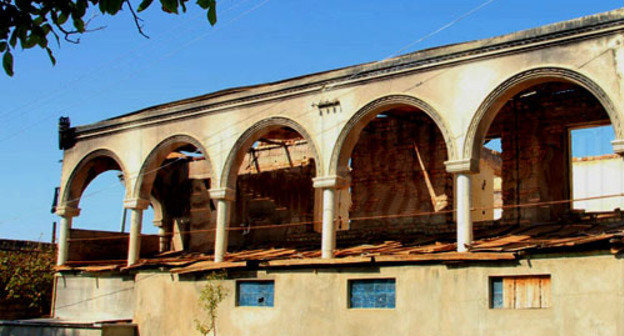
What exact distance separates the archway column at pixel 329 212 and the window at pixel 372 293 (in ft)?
3.53

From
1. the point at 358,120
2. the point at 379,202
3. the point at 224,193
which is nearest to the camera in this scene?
the point at 358,120

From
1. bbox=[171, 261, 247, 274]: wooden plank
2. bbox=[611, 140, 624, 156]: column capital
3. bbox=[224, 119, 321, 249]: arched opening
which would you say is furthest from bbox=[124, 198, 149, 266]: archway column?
bbox=[611, 140, 624, 156]: column capital

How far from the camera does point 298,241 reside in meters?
25.2

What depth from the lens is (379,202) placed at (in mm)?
24109

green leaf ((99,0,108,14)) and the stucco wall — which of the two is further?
the stucco wall

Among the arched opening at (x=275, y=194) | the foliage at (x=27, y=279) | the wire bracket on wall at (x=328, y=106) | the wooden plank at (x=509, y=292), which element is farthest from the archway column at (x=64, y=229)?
the wooden plank at (x=509, y=292)

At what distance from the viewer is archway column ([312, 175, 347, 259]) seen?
19.5 m

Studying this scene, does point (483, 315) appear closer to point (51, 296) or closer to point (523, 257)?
point (523, 257)

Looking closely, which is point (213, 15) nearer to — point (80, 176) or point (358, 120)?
point (358, 120)

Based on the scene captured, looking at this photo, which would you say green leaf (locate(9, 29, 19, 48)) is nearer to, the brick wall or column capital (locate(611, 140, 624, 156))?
column capital (locate(611, 140, 624, 156))

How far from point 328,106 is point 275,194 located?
7.49 metres

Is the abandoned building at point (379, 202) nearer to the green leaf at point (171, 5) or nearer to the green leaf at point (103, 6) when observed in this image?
the green leaf at point (171, 5)

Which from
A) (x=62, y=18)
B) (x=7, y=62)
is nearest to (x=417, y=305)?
(x=62, y=18)

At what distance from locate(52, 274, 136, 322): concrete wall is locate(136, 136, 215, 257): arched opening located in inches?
128
